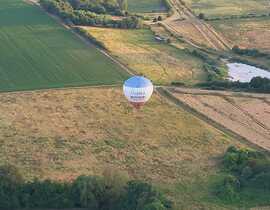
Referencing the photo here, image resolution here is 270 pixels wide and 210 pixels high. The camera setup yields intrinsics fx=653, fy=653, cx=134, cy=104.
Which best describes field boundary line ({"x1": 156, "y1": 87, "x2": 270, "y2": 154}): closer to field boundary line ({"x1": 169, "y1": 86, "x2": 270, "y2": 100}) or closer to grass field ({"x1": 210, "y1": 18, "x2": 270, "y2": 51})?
field boundary line ({"x1": 169, "y1": 86, "x2": 270, "y2": 100})

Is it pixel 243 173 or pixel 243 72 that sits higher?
pixel 243 72

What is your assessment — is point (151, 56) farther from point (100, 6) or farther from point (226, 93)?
point (100, 6)

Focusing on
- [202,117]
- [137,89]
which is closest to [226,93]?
[202,117]

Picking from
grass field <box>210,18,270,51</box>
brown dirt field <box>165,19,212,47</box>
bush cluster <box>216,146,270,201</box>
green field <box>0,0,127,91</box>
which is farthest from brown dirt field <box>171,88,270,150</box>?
brown dirt field <box>165,19,212,47</box>

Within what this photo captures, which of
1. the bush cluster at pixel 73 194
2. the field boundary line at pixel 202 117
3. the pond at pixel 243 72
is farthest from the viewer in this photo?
the pond at pixel 243 72

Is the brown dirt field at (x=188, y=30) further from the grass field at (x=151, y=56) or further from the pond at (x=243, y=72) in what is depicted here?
the pond at (x=243, y=72)

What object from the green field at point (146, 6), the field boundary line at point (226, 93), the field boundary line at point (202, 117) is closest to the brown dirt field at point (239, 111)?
the field boundary line at point (226, 93)

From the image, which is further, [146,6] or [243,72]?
[146,6]
